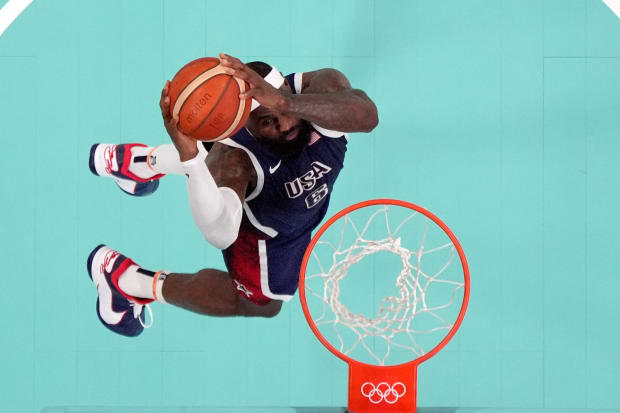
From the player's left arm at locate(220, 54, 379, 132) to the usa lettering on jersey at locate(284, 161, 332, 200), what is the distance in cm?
37

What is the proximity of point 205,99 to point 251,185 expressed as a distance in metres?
0.79

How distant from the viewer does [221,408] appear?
2.79 meters

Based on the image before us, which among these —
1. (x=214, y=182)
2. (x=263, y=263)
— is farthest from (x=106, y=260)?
(x=214, y=182)

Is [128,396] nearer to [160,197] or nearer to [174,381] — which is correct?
[174,381]

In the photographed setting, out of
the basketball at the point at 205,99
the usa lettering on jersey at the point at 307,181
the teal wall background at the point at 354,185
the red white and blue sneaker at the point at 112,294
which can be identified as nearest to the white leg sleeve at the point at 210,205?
the basketball at the point at 205,99

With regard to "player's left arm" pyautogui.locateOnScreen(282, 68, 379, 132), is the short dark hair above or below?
above

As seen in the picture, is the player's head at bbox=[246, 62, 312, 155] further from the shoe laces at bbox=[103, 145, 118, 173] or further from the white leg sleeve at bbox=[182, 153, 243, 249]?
the shoe laces at bbox=[103, 145, 118, 173]

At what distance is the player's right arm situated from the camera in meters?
2.13

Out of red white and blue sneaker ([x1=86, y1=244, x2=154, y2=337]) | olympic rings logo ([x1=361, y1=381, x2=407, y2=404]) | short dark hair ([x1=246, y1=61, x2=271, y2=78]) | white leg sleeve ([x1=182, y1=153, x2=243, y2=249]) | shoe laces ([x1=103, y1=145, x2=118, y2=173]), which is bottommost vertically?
olympic rings logo ([x1=361, y1=381, x2=407, y2=404])

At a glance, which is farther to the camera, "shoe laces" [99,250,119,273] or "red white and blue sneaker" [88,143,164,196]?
"red white and blue sneaker" [88,143,164,196]

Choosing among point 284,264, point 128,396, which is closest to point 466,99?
point 284,264

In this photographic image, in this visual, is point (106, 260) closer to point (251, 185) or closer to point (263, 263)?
point (263, 263)

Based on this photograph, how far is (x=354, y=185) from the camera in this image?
159 inches

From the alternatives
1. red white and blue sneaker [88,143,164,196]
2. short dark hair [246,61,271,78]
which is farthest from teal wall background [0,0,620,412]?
short dark hair [246,61,271,78]
